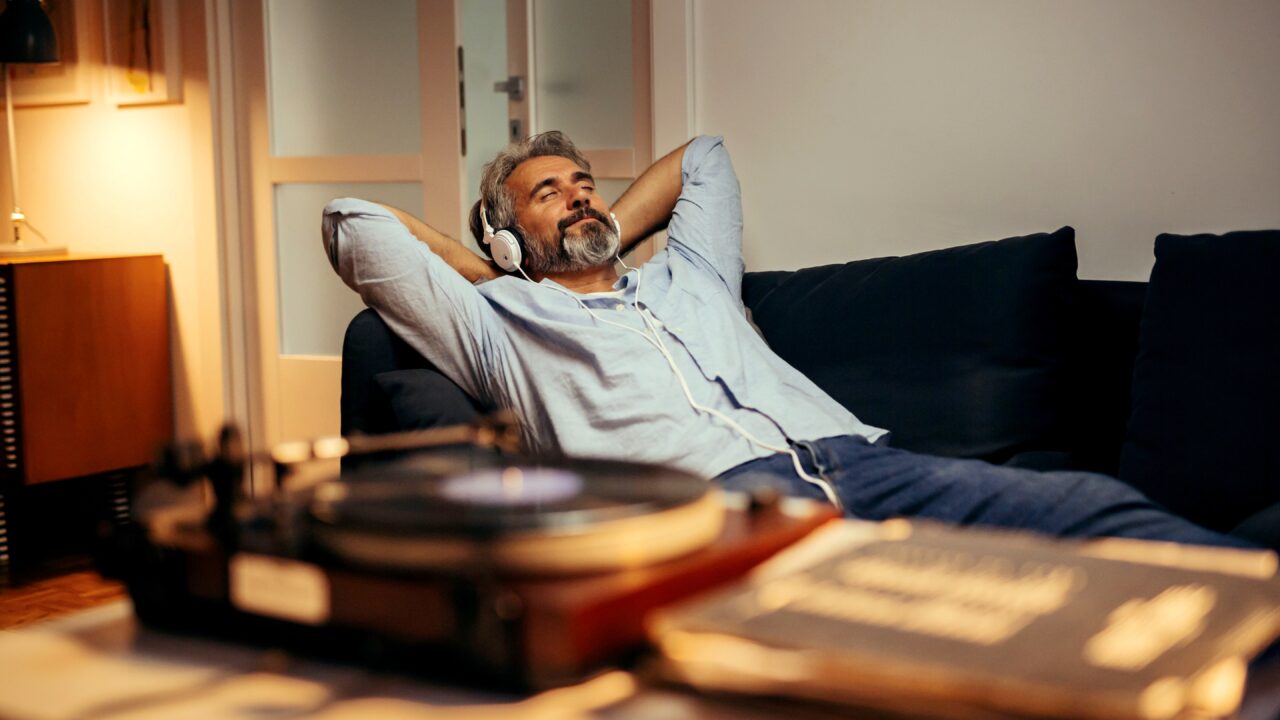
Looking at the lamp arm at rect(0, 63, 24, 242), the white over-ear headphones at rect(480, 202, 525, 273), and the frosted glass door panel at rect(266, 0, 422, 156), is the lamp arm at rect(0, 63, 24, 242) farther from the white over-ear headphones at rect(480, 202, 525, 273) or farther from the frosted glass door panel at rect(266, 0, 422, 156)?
the white over-ear headphones at rect(480, 202, 525, 273)

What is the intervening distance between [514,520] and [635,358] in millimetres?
1362

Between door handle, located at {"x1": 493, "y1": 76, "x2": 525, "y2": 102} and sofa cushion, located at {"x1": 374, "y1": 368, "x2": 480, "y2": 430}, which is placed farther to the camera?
door handle, located at {"x1": 493, "y1": 76, "x2": 525, "y2": 102}

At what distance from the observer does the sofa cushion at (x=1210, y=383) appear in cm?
171

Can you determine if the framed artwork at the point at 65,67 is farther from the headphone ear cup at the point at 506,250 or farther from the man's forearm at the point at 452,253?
the headphone ear cup at the point at 506,250

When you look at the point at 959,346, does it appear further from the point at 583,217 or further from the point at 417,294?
the point at 417,294

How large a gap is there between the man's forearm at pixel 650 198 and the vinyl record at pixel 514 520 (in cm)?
168

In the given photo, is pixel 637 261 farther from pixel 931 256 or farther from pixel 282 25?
pixel 282 25

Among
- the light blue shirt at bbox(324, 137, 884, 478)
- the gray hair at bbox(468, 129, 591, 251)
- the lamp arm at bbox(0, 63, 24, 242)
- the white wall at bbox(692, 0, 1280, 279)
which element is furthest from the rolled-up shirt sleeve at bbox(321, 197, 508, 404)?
the lamp arm at bbox(0, 63, 24, 242)

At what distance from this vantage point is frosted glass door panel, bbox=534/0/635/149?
3021mm

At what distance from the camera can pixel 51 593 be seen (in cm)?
302

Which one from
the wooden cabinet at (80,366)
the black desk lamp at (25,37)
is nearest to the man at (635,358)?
the wooden cabinet at (80,366)

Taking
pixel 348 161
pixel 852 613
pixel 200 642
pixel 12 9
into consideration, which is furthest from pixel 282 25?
pixel 852 613

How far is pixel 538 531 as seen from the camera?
69cm

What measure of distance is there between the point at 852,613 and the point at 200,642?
44 cm
